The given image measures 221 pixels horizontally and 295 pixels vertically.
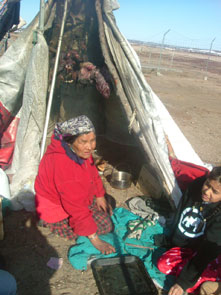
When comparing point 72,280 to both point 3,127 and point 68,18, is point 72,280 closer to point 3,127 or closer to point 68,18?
point 3,127

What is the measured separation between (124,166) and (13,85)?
2.23m

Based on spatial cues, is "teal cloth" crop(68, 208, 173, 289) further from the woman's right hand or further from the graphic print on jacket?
the graphic print on jacket

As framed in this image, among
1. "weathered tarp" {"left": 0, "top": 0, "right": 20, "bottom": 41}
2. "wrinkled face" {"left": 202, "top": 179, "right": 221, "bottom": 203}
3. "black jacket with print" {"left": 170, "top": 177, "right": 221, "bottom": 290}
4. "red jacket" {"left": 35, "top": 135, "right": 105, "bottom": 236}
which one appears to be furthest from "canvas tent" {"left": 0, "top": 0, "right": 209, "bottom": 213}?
"weathered tarp" {"left": 0, "top": 0, "right": 20, "bottom": 41}

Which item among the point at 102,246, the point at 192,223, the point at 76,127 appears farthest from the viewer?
the point at 102,246

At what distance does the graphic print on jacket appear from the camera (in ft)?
8.76

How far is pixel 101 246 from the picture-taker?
2.81m

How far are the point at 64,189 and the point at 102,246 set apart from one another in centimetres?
72

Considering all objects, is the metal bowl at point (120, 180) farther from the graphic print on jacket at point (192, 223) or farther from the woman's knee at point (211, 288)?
the woman's knee at point (211, 288)

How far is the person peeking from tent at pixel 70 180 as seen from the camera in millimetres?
2619

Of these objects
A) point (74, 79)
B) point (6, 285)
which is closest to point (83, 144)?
point (6, 285)

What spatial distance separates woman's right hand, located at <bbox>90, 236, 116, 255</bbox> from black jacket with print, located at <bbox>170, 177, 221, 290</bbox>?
0.66 m

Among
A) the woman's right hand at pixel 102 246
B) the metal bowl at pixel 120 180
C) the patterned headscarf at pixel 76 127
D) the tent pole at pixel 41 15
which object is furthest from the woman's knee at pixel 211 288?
the tent pole at pixel 41 15

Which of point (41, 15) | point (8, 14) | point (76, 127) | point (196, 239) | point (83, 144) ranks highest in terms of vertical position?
Answer: point (8, 14)

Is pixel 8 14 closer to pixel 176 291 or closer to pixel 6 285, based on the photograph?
pixel 6 285
